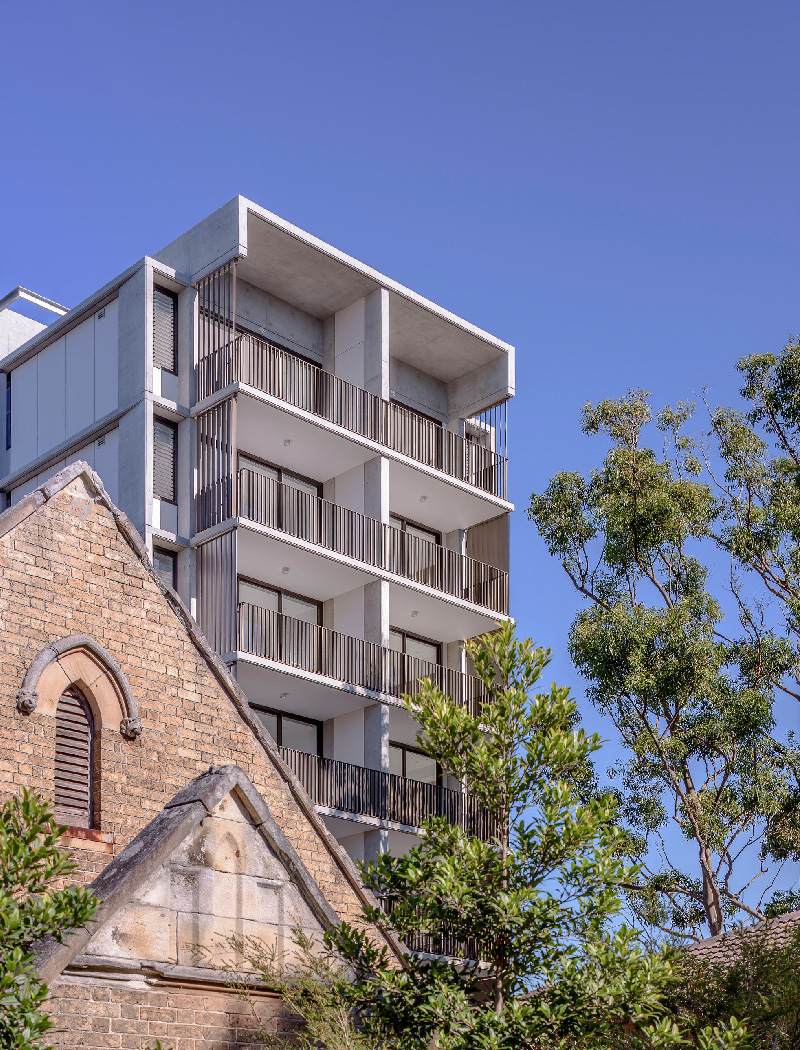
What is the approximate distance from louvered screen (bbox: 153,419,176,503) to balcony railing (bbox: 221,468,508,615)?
2.53ft

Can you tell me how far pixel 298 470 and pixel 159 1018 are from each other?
2598 cm

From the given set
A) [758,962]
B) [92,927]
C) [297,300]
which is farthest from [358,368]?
[92,927]

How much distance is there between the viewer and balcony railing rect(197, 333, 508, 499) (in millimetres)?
34219

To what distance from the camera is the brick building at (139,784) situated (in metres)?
11.8

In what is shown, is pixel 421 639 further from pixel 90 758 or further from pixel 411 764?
pixel 90 758

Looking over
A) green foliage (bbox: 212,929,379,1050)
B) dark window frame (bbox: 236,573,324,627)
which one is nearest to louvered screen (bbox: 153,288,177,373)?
A: dark window frame (bbox: 236,573,324,627)

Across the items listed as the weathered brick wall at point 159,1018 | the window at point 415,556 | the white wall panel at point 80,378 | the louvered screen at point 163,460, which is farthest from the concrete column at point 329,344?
the weathered brick wall at point 159,1018

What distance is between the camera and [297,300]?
38125 millimetres

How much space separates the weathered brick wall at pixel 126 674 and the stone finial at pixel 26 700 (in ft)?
0.26

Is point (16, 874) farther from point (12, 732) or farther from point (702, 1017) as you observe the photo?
point (702, 1017)

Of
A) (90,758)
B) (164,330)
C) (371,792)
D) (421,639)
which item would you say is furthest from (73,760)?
(421,639)

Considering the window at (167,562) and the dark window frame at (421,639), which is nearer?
the window at (167,562)

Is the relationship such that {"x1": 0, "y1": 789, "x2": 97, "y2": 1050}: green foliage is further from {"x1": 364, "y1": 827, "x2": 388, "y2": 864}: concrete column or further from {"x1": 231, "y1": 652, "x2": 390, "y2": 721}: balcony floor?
{"x1": 364, "y1": 827, "x2": 388, "y2": 864}: concrete column

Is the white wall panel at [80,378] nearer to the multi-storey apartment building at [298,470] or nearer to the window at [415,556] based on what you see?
the multi-storey apartment building at [298,470]
